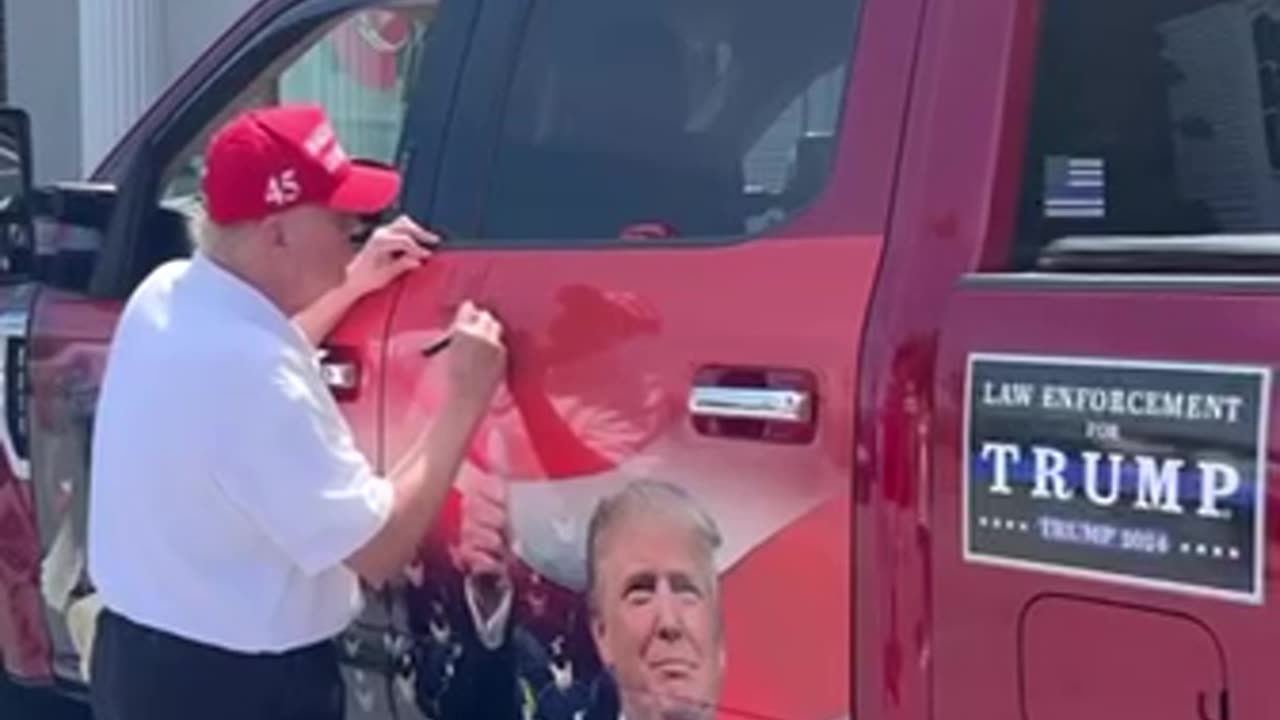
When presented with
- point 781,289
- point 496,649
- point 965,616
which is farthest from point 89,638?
point 965,616

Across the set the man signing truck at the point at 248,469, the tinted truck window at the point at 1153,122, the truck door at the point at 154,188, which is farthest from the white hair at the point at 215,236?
the tinted truck window at the point at 1153,122

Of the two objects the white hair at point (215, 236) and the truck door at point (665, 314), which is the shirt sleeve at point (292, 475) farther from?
the truck door at point (665, 314)

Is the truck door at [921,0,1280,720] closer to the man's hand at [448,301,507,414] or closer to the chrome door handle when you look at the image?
the chrome door handle

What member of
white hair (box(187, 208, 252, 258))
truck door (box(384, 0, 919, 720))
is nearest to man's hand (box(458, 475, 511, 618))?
truck door (box(384, 0, 919, 720))

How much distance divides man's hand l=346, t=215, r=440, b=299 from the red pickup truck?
0.11 ft

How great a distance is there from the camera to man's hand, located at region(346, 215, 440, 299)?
4094 mm

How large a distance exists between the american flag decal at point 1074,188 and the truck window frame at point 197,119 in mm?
1319

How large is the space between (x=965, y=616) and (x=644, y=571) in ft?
2.01

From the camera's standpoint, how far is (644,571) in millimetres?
3533

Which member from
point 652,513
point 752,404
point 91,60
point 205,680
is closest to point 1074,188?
point 752,404

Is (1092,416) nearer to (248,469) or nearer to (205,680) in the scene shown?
(248,469)

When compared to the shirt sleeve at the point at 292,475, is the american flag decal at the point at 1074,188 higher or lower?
higher

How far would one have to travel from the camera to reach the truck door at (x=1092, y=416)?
2.77 m

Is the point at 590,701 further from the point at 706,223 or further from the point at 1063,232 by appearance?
the point at 1063,232
